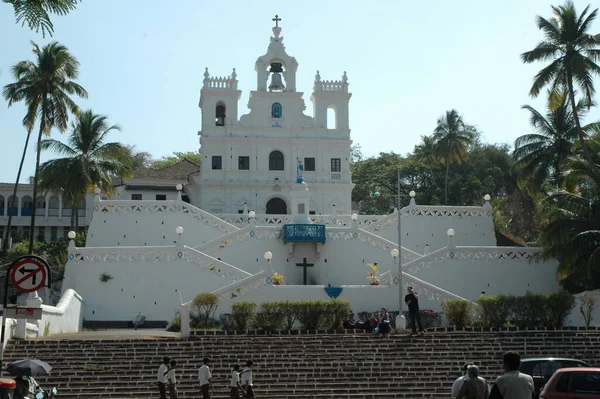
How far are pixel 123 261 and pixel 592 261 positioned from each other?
18453 mm

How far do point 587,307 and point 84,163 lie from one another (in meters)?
27.1

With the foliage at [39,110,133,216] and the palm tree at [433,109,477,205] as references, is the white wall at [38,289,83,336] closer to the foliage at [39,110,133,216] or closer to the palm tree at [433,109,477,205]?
the foliage at [39,110,133,216]

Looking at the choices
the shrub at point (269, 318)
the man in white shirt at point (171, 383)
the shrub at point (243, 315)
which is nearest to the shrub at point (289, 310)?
the shrub at point (269, 318)

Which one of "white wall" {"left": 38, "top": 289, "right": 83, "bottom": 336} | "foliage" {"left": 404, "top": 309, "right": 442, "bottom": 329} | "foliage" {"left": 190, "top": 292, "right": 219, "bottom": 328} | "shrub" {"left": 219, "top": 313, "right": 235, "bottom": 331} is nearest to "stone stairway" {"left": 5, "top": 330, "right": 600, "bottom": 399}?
"shrub" {"left": 219, "top": 313, "right": 235, "bottom": 331}

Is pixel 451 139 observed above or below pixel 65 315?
above

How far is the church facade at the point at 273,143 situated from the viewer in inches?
2034

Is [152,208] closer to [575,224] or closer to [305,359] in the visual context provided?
[575,224]

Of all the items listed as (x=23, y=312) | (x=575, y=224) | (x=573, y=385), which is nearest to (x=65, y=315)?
(x=23, y=312)

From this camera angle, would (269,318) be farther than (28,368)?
Yes

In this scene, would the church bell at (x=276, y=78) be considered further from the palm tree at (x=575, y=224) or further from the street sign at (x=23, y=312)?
the street sign at (x=23, y=312)

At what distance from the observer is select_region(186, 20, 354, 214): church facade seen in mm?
51656

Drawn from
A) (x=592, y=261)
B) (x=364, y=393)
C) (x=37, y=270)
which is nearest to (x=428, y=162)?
(x=592, y=261)

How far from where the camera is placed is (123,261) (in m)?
35.7

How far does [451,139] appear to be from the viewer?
57.9 meters
